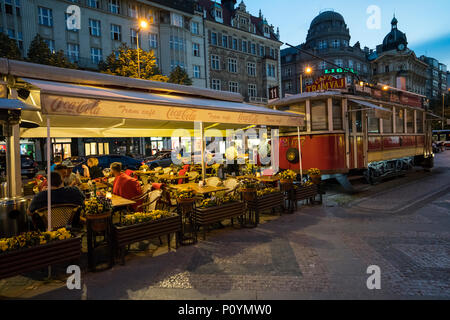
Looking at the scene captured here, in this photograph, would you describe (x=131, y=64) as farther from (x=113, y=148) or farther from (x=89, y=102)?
(x=89, y=102)

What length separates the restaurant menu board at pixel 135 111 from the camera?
12.6ft

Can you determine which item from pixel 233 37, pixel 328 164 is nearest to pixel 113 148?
pixel 233 37

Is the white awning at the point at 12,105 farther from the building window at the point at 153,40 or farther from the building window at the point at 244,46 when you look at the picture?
the building window at the point at 244,46

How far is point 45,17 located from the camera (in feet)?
86.1

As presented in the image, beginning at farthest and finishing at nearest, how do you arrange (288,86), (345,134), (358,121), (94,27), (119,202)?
1. (288,86)
2. (94,27)
3. (358,121)
4. (345,134)
5. (119,202)

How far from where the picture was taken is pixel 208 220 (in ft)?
18.0

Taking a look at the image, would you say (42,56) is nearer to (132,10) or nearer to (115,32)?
(115,32)

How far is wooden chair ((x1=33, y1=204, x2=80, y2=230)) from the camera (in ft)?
14.6

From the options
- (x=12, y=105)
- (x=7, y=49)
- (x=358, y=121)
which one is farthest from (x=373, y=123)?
(x=7, y=49)

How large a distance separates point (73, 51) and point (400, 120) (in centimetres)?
2916

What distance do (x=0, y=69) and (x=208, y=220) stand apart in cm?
442

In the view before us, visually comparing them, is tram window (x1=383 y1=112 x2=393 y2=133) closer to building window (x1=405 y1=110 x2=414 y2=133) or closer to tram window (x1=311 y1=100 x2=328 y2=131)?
building window (x1=405 y1=110 x2=414 y2=133)

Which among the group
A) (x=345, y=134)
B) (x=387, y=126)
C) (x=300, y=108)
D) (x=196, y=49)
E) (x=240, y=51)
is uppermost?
(x=240, y=51)
